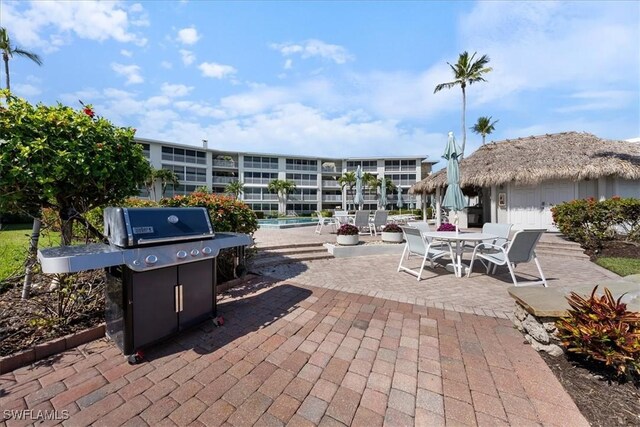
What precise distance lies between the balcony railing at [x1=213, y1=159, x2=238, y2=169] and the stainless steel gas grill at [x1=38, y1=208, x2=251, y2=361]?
4136 cm

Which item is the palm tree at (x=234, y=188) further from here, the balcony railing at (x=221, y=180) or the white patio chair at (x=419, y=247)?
the white patio chair at (x=419, y=247)

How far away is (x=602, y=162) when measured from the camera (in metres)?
10.5

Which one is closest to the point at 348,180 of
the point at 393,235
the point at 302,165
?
the point at 302,165

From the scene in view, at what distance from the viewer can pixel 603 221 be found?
7695 millimetres

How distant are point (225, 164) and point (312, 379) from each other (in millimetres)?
43097

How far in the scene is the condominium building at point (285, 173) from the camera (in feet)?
124

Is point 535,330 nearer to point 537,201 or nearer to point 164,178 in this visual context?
point 537,201

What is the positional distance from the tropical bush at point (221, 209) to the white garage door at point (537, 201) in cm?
1202

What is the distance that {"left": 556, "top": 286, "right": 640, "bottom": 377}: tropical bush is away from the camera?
2092mm

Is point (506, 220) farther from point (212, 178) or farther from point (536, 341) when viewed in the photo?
point (212, 178)

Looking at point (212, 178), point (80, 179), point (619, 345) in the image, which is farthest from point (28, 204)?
point (212, 178)

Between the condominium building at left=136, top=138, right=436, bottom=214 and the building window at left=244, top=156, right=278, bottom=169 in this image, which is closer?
the condominium building at left=136, top=138, right=436, bottom=214

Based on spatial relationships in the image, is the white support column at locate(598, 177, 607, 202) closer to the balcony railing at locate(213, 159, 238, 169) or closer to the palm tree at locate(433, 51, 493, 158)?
the palm tree at locate(433, 51, 493, 158)

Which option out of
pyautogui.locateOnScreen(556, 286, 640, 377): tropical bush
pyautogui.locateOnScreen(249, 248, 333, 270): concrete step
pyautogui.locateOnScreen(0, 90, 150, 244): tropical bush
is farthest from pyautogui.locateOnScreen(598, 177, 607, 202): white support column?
pyautogui.locateOnScreen(0, 90, 150, 244): tropical bush
